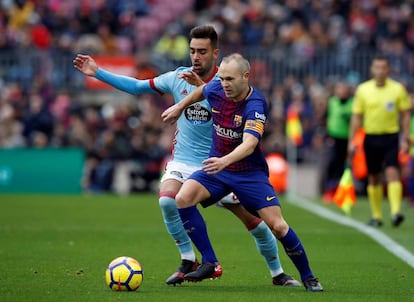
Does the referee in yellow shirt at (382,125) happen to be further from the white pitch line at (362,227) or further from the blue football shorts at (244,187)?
the blue football shorts at (244,187)

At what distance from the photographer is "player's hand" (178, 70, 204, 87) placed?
8.92m

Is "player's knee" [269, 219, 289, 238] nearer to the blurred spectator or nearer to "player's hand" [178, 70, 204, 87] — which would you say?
"player's hand" [178, 70, 204, 87]

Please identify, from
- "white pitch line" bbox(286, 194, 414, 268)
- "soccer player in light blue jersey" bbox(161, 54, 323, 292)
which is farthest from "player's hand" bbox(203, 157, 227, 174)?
"white pitch line" bbox(286, 194, 414, 268)

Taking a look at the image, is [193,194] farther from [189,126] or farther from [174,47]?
[174,47]

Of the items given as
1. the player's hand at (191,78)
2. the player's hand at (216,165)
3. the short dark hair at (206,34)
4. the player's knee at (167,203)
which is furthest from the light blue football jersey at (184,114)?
the player's hand at (216,165)

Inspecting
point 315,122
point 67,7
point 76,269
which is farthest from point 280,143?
point 76,269

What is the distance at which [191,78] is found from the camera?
8.95m

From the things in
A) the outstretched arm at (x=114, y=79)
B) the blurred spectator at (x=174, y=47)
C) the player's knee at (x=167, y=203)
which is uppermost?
the blurred spectator at (x=174, y=47)

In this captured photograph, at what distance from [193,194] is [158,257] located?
2.62 metres

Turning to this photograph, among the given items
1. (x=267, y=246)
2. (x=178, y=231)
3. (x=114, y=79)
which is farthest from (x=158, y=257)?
(x=114, y=79)

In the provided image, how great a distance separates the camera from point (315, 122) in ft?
82.8

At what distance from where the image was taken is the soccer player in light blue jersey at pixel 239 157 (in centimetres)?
834

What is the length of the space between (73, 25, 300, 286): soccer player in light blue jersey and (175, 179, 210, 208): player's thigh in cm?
36

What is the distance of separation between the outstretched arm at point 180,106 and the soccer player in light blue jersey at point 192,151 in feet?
0.63
